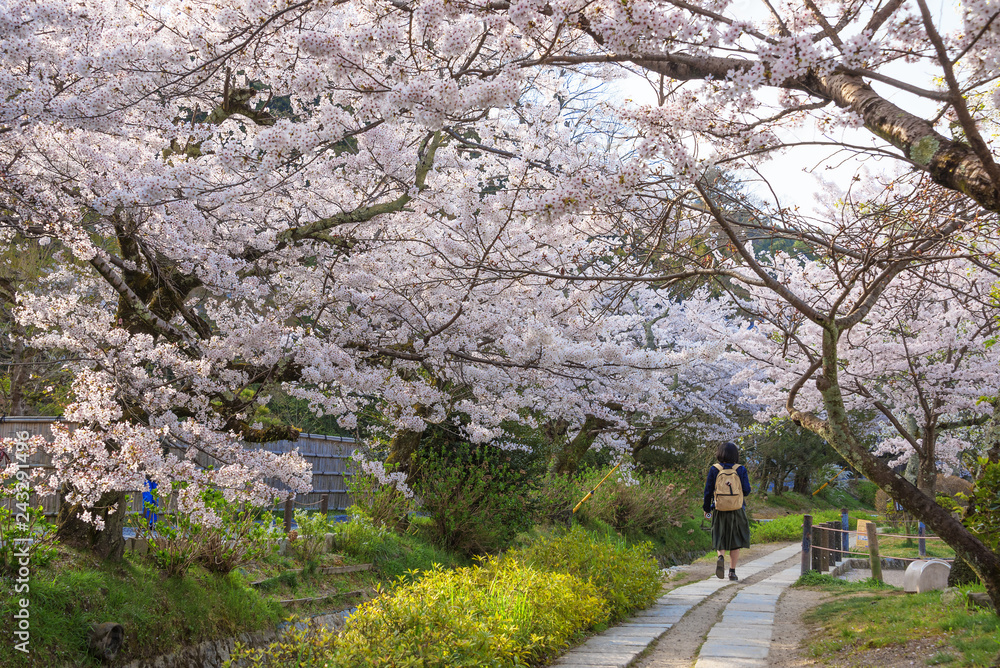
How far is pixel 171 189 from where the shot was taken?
5020mm

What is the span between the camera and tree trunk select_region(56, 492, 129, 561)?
5770mm

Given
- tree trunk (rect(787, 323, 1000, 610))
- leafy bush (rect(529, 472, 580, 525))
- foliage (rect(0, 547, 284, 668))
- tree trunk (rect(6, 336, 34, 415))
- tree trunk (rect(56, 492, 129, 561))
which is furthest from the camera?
tree trunk (rect(6, 336, 34, 415))

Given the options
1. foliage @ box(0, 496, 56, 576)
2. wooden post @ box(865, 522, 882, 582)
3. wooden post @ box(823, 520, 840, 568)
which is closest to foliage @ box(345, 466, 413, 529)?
foliage @ box(0, 496, 56, 576)

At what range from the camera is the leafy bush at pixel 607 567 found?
23.3 ft

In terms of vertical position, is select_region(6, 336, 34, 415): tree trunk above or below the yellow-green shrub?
above

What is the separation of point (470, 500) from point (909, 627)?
510cm

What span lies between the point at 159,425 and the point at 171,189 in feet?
6.13

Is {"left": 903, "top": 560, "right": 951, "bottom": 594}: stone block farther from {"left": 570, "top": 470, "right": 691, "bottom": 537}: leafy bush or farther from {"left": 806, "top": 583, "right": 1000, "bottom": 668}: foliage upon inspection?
{"left": 570, "top": 470, "right": 691, "bottom": 537}: leafy bush

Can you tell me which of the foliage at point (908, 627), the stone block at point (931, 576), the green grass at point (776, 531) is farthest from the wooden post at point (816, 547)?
the green grass at point (776, 531)

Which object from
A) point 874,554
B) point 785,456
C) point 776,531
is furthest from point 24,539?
point 785,456

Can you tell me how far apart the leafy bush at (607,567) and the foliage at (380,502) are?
189 centimetres

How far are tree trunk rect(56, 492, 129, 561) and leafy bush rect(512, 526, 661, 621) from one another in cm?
386

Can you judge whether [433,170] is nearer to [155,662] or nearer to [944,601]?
[155,662]

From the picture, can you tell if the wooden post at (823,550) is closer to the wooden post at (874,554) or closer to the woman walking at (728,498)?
the wooden post at (874,554)
